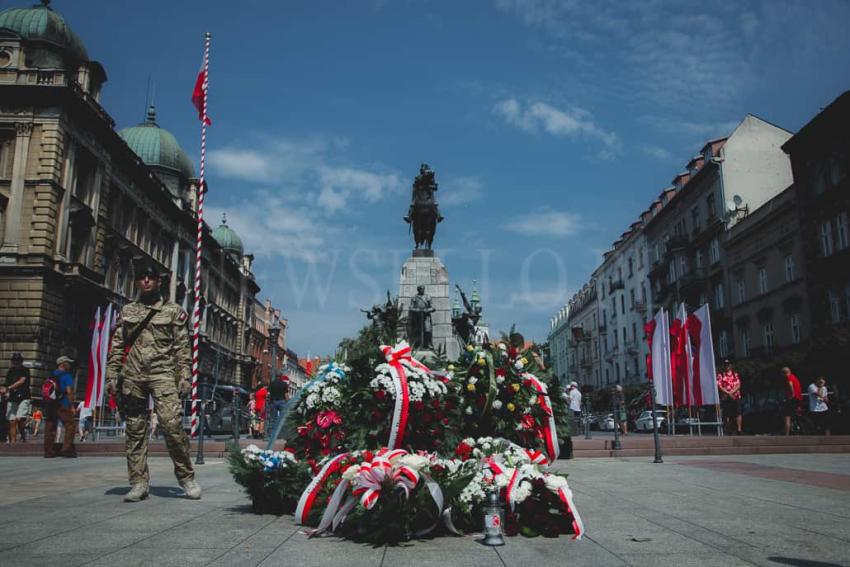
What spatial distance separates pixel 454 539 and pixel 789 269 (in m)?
36.6

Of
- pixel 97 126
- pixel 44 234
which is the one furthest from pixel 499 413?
pixel 97 126

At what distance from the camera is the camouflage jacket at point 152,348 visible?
707 centimetres

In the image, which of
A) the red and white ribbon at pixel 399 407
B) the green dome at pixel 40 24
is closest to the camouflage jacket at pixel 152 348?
the red and white ribbon at pixel 399 407

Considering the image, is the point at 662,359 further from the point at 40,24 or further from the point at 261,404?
the point at 40,24

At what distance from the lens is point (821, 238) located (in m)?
32.9

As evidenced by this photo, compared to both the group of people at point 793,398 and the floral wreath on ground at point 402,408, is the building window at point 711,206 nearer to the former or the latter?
the group of people at point 793,398

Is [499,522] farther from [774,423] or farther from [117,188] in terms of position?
[117,188]

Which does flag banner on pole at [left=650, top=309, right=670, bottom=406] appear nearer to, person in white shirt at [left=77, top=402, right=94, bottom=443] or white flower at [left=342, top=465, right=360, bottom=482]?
white flower at [left=342, top=465, right=360, bottom=482]

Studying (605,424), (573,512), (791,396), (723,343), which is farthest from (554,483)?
(723,343)

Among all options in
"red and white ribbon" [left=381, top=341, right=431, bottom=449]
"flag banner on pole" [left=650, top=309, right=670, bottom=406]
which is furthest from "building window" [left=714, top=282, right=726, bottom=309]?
"red and white ribbon" [left=381, top=341, right=431, bottom=449]

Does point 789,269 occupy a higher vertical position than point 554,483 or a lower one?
higher

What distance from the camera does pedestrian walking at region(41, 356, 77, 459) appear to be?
515 inches

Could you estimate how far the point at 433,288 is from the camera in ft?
66.7

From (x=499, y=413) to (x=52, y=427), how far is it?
11.1 metres
